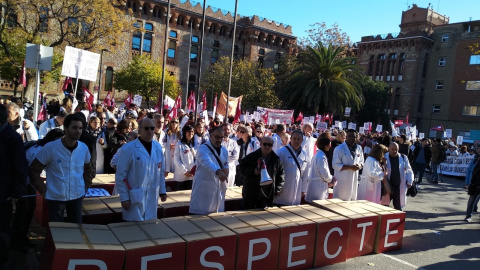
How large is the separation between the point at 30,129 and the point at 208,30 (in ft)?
138

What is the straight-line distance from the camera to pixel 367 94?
4759cm

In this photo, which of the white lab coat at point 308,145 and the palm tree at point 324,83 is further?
the palm tree at point 324,83

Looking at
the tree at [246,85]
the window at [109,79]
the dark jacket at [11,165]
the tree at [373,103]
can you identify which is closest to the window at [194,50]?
the tree at [246,85]

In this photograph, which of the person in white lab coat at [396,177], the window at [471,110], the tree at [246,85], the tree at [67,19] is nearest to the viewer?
the person in white lab coat at [396,177]

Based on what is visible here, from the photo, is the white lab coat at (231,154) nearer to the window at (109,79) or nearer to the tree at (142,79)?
the tree at (142,79)

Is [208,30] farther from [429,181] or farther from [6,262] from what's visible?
[6,262]

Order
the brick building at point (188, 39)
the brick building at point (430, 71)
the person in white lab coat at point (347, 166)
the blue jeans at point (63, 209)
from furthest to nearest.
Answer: the brick building at point (430, 71), the brick building at point (188, 39), the person in white lab coat at point (347, 166), the blue jeans at point (63, 209)

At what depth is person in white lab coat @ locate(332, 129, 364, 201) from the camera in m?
7.25

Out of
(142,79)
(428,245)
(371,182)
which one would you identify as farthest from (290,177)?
(142,79)

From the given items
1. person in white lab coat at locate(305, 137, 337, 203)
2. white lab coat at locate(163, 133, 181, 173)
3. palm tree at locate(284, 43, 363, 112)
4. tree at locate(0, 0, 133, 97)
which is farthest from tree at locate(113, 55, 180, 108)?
person in white lab coat at locate(305, 137, 337, 203)

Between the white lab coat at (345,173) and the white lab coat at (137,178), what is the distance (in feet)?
12.9

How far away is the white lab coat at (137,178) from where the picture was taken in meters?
4.59

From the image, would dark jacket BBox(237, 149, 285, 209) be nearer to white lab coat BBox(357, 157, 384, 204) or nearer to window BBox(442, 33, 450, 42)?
white lab coat BBox(357, 157, 384, 204)

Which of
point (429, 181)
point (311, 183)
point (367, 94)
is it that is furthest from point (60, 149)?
point (367, 94)
